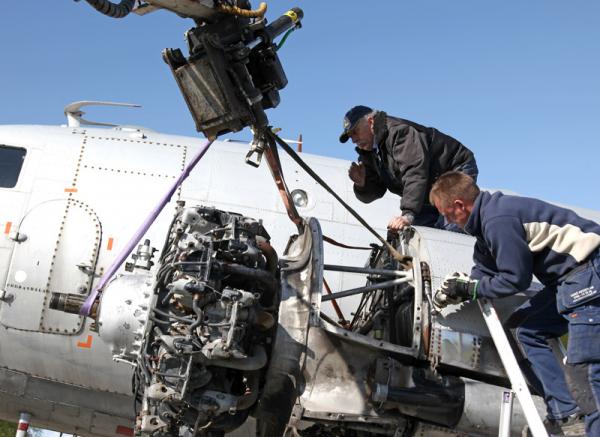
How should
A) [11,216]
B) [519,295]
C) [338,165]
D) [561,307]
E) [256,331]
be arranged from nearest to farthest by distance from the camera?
[561,307] < [256,331] < [519,295] < [11,216] < [338,165]

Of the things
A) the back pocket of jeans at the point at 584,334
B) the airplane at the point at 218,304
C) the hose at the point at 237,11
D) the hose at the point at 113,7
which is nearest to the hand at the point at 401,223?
the airplane at the point at 218,304

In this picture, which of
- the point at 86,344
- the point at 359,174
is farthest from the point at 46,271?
the point at 359,174

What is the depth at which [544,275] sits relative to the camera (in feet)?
15.5

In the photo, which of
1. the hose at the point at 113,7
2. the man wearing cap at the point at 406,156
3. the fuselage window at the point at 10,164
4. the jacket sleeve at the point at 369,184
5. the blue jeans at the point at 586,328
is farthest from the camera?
the fuselage window at the point at 10,164

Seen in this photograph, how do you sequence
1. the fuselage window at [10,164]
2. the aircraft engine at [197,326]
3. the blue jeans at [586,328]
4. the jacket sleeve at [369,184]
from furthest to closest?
the fuselage window at [10,164] → the jacket sleeve at [369,184] → the aircraft engine at [197,326] → the blue jeans at [586,328]

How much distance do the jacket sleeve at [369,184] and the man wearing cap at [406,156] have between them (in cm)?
1

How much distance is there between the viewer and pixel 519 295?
5.40 meters

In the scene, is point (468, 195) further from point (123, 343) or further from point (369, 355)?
point (123, 343)

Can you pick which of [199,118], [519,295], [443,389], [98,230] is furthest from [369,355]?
[98,230]

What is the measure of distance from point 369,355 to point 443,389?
58 cm

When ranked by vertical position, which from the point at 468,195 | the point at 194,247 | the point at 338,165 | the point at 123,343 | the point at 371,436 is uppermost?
the point at 338,165

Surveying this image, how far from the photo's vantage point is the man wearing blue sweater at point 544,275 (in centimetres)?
439

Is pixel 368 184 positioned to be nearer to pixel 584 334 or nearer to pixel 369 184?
pixel 369 184

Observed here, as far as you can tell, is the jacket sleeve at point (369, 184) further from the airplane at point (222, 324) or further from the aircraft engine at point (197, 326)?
the aircraft engine at point (197, 326)
